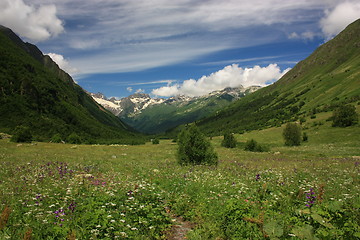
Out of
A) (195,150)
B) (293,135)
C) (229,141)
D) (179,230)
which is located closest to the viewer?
(179,230)

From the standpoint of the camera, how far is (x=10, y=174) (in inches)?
508

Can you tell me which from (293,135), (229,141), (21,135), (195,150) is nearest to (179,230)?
(195,150)

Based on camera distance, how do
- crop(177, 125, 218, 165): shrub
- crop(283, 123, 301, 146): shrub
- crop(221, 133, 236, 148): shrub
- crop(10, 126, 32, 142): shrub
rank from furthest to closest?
crop(221, 133, 236, 148): shrub, crop(283, 123, 301, 146): shrub, crop(10, 126, 32, 142): shrub, crop(177, 125, 218, 165): shrub

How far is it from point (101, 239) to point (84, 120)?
214035mm

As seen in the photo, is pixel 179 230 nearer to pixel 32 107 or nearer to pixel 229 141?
pixel 229 141

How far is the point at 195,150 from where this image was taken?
83.6 ft

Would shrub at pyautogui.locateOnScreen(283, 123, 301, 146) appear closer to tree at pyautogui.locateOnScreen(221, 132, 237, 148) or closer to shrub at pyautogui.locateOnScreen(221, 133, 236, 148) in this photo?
tree at pyautogui.locateOnScreen(221, 132, 237, 148)

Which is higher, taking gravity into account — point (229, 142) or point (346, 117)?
point (346, 117)

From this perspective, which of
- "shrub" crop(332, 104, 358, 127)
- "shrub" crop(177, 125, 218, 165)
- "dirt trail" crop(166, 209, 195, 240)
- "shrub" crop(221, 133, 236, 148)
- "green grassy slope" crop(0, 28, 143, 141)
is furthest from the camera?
"green grassy slope" crop(0, 28, 143, 141)

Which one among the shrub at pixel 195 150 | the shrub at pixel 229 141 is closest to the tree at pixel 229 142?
the shrub at pixel 229 141

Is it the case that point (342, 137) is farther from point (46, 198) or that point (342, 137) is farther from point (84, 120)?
point (84, 120)

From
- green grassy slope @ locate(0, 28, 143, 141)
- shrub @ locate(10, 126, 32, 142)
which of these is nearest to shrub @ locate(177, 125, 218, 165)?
shrub @ locate(10, 126, 32, 142)

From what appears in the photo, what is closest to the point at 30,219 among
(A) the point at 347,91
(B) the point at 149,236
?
(B) the point at 149,236

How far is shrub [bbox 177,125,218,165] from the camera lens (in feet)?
83.4
